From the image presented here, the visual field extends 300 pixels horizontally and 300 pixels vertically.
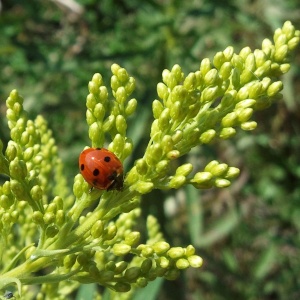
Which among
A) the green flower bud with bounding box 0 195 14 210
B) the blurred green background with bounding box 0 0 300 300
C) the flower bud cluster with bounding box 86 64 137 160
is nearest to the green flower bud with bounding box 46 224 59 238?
the green flower bud with bounding box 0 195 14 210

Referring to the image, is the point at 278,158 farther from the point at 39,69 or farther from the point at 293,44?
the point at 293,44

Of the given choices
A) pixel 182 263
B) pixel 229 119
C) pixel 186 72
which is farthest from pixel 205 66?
pixel 186 72

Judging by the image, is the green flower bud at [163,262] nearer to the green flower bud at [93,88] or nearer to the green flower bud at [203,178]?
the green flower bud at [203,178]

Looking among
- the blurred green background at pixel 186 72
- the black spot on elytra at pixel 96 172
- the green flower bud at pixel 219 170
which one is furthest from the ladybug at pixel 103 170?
the blurred green background at pixel 186 72

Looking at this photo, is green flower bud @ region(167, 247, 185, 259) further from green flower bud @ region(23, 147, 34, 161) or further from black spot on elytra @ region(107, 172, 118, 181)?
green flower bud @ region(23, 147, 34, 161)

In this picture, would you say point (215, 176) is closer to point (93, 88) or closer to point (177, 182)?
point (177, 182)

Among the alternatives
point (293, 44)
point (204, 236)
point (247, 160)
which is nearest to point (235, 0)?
point (247, 160)
